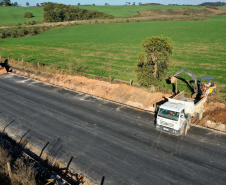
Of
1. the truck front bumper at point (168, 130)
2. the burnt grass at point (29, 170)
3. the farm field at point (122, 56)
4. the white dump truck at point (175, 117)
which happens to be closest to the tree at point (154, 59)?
the white dump truck at point (175, 117)

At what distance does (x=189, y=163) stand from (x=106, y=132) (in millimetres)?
6695

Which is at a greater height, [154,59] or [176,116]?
[154,59]

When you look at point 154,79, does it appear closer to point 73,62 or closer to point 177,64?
point 177,64

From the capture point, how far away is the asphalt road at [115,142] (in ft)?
40.5

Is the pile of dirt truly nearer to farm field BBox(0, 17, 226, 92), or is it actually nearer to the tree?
farm field BBox(0, 17, 226, 92)

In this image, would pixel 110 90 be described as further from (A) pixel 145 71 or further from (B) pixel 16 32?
(B) pixel 16 32

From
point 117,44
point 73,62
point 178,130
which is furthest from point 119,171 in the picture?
point 117,44

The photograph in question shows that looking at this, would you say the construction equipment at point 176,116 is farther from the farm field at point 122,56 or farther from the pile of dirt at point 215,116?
the farm field at point 122,56

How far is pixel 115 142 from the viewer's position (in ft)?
50.8

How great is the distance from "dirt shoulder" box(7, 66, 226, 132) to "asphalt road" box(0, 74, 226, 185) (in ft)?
4.07

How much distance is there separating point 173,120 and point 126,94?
8.89 meters

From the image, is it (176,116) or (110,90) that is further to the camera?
(110,90)

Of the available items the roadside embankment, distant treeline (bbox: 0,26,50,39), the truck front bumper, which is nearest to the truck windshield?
the truck front bumper

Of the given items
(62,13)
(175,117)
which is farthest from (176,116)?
(62,13)
